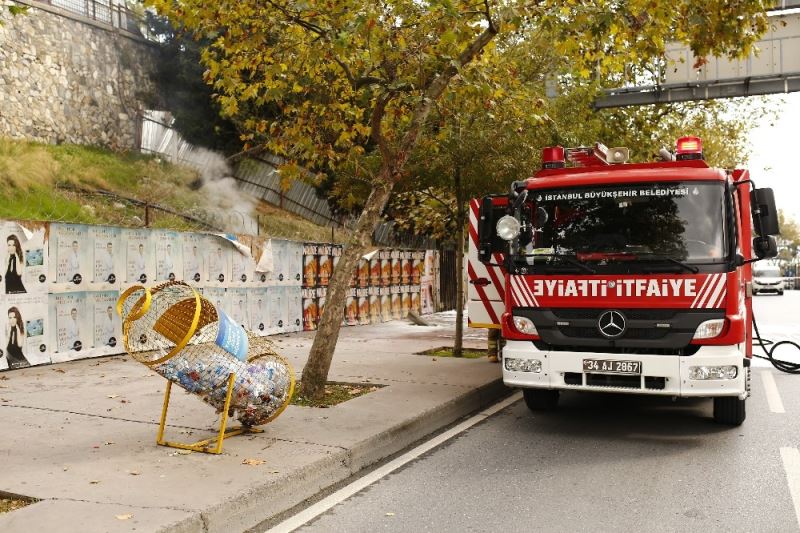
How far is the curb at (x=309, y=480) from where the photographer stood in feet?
15.4

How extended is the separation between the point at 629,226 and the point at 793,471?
2.60 m

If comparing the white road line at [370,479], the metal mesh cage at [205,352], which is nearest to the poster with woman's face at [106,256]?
the metal mesh cage at [205,352]

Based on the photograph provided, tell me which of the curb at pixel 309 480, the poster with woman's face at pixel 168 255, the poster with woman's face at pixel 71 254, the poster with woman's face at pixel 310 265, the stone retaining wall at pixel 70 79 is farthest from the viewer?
the stone retaining wall at pixel 70 79

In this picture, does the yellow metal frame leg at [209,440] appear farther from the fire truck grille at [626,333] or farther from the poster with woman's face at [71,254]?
the poster with woman's face at [71,254]

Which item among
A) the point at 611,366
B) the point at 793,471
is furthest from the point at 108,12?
the point at 793,471

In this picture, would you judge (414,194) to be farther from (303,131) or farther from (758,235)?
(758,235)

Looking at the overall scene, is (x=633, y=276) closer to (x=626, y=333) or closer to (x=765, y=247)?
(x=626, y=333)

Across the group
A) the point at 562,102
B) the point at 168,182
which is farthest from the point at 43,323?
the point at 168,182

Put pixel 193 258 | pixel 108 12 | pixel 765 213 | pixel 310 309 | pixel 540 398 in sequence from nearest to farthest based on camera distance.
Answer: pixel 765 213 < pixel 540 398 < pixel 193 258 < pixel 310 309 < pixel 108 12

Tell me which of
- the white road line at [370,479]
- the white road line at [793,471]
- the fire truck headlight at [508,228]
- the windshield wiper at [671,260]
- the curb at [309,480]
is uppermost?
the fire truck headlight at [508,228]

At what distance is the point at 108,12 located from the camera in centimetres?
2828

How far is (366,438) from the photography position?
21.8 ft

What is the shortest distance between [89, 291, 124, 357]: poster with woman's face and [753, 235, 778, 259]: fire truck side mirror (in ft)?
28.4

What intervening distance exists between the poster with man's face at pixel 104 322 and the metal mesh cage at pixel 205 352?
5.06m
